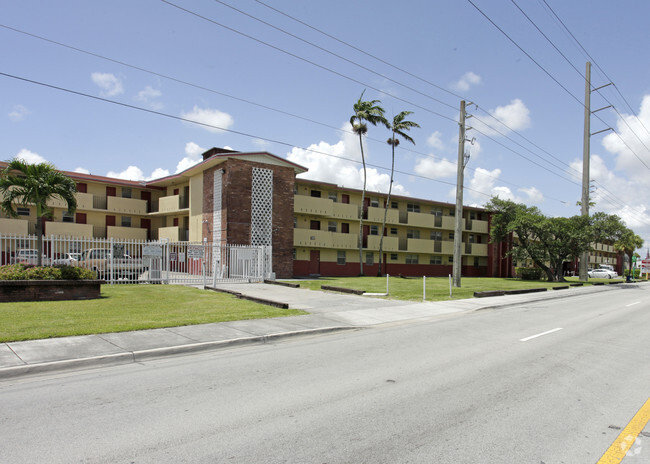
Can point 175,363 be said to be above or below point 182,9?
below

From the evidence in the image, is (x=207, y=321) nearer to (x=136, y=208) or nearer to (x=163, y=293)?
(x=163, y=293)

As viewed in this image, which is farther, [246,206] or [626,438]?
[246,206]

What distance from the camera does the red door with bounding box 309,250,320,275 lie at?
37456mm

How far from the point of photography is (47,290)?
13781 mm

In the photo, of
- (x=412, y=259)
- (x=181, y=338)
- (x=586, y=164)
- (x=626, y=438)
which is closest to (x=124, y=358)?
(x=181, y=338)

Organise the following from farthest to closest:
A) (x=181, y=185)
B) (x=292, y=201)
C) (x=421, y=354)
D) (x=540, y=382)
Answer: (x=181, y=185), (x=292, y=201), (x=421, y=354), (x=540, y=382)

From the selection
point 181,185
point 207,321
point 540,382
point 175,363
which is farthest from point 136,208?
point 540,382

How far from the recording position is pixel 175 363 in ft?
24.3

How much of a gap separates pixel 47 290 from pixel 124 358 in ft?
27.0

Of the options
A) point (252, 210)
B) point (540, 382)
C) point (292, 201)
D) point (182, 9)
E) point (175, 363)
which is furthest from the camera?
point (292, 201)

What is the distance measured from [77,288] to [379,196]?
3084cm

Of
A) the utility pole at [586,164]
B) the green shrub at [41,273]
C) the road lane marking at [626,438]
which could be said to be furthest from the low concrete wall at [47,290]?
the utility pole at [586,164]

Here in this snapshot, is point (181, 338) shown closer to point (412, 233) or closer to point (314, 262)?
point (314, 262)

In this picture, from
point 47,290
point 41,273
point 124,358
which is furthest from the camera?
point 41,273
